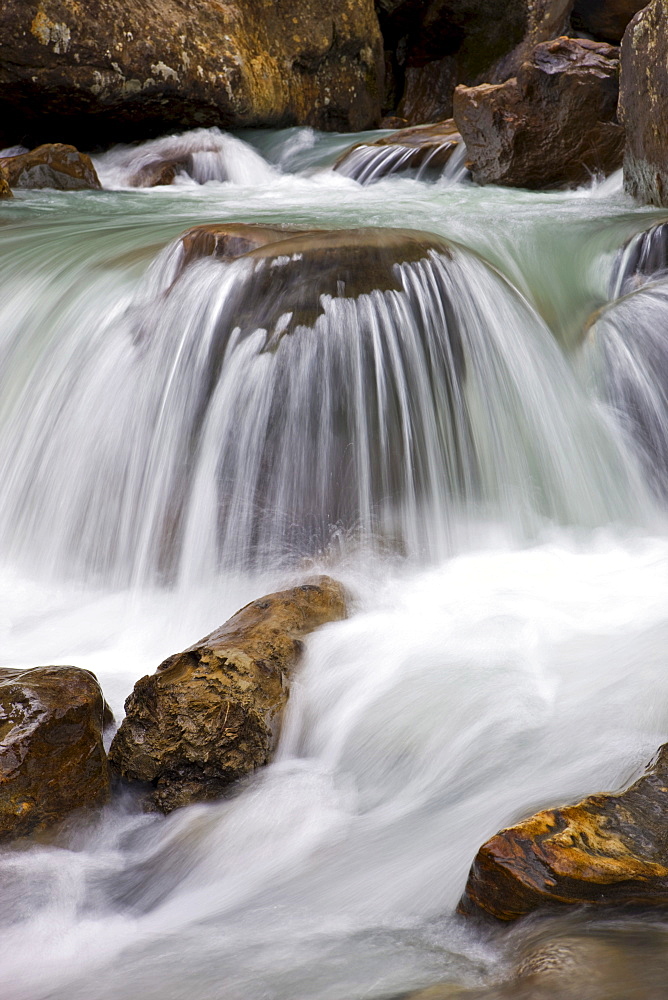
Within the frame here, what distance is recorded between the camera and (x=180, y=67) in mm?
9766

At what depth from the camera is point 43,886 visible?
7.18ft

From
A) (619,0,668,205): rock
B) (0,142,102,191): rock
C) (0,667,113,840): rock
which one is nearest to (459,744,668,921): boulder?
(0,667,113,840): rock

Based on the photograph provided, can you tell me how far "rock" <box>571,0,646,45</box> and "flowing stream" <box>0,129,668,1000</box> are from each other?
9062mm

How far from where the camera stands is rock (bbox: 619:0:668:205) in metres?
5.61

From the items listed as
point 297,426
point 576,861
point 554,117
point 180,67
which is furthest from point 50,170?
point 576,861

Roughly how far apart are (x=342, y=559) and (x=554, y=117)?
506 cm

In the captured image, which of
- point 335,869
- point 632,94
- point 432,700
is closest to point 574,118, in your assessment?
point 632,94

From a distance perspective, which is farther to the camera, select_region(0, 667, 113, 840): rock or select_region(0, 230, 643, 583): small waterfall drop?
select_region(0, 230, 643, 583): small waterfall drop

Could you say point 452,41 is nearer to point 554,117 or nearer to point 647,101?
point 554,117

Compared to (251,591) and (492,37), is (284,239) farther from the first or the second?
(492,37)

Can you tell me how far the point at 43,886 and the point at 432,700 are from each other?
1.18 metres

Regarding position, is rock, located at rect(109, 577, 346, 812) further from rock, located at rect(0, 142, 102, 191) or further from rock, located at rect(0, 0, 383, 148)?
rock, located at rect(0, 0, 383, 148)

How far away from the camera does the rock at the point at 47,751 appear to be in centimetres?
229

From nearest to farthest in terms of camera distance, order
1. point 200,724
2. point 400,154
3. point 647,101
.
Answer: point 200,724 < point 647,101 < point 400,154
